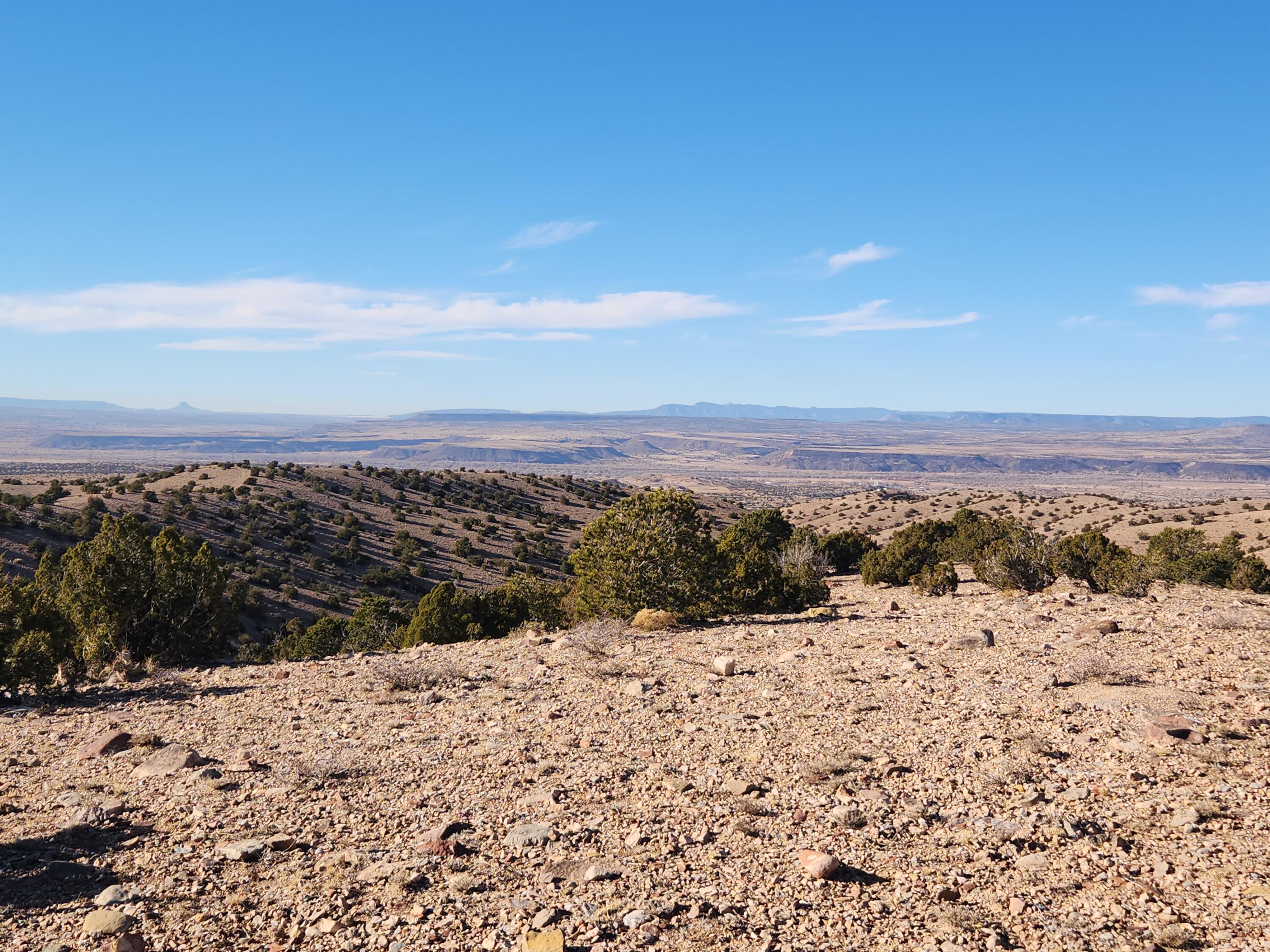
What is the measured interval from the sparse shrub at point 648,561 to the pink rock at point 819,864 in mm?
12356

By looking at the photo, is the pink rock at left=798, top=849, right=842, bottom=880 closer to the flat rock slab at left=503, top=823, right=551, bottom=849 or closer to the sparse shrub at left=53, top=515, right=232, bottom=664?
the flat rock slab at left=503, top=823, right=551, bottom=849

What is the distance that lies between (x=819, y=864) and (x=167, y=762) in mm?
8074

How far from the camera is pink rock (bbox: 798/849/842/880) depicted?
6.25 metres

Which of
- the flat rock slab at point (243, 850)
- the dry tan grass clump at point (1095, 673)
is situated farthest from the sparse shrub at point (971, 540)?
the flat rock slab at point (243, 850)

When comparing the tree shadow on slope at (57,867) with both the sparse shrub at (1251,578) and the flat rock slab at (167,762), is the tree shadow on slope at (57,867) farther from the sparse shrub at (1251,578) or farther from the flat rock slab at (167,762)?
the sparse shrub at (1251,578)

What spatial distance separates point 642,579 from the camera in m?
19.5

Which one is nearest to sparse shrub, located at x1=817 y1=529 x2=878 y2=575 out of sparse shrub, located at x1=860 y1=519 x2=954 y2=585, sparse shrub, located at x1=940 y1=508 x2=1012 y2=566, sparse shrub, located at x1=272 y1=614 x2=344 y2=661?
sparse shrub, located at x1=940 y1=508 x2=1012 y2=566

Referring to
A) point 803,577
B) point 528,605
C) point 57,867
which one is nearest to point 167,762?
point 57,867

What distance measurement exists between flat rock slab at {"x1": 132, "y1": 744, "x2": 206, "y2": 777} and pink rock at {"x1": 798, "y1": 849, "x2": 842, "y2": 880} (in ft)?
25.1

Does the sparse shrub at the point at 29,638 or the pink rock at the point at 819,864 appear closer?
the pink rock at the point at 819,864

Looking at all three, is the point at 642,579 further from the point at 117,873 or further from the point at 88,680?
the point at 117,873

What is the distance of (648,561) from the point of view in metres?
19.6

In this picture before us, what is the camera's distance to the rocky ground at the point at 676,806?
18.9ft

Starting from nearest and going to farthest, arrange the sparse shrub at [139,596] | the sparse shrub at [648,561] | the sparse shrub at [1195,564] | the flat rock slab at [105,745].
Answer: the flat rock slab at [105,745] < the sparse shrub at [139,596] < the sparse shrub at [648,561] < the sparse shrub at [1195,564]
